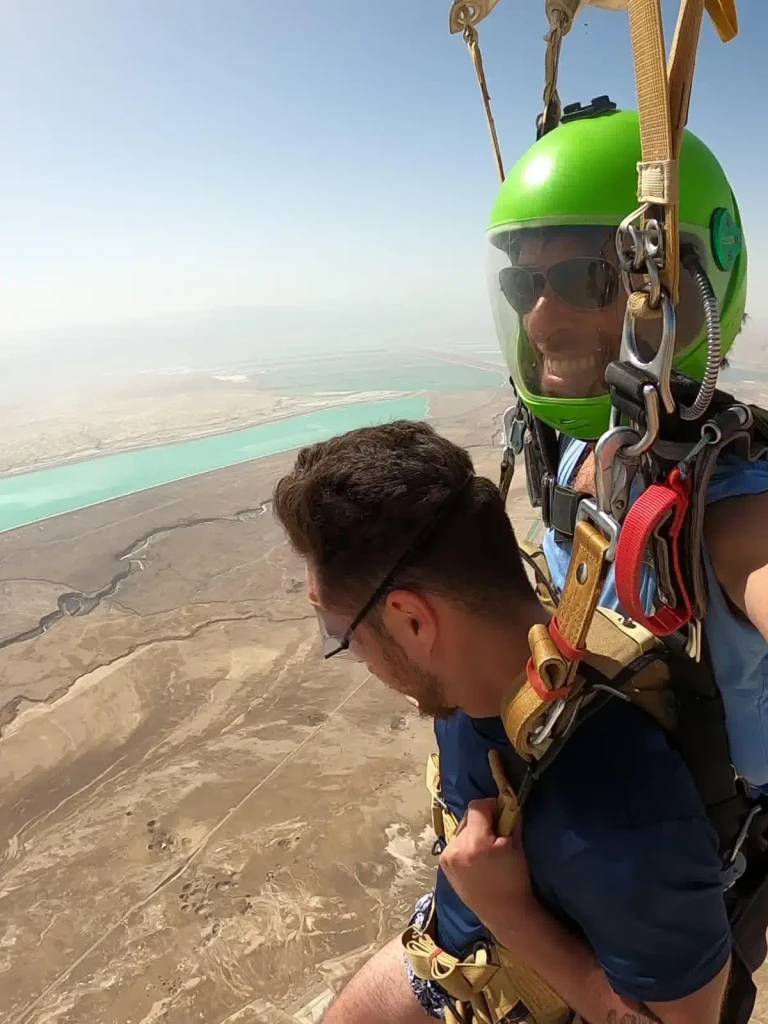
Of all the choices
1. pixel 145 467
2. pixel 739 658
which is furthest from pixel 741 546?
pixel 145 467

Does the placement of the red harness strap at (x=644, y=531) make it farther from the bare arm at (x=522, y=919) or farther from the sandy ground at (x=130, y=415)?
the sandy ground at (x=130, y=415)

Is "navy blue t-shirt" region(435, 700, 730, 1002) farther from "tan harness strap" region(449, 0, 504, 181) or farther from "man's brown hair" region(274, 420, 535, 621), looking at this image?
"tan harness strap" region(449, 0, 504, 181)

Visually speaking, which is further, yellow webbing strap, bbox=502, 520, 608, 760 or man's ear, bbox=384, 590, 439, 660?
man's ear, bbox=384, 590, 439, 660

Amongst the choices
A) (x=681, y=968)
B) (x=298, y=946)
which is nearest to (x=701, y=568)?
(x=681, y=968)

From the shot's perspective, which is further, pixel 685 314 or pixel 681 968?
pixel 685 314

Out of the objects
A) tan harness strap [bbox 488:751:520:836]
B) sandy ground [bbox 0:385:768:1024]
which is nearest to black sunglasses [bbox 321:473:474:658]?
tan harness strap [bbox 488:751:520:836]

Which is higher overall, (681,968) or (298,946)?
(681,968)

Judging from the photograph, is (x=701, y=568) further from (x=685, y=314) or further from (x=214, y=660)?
(x=214, y=660)
